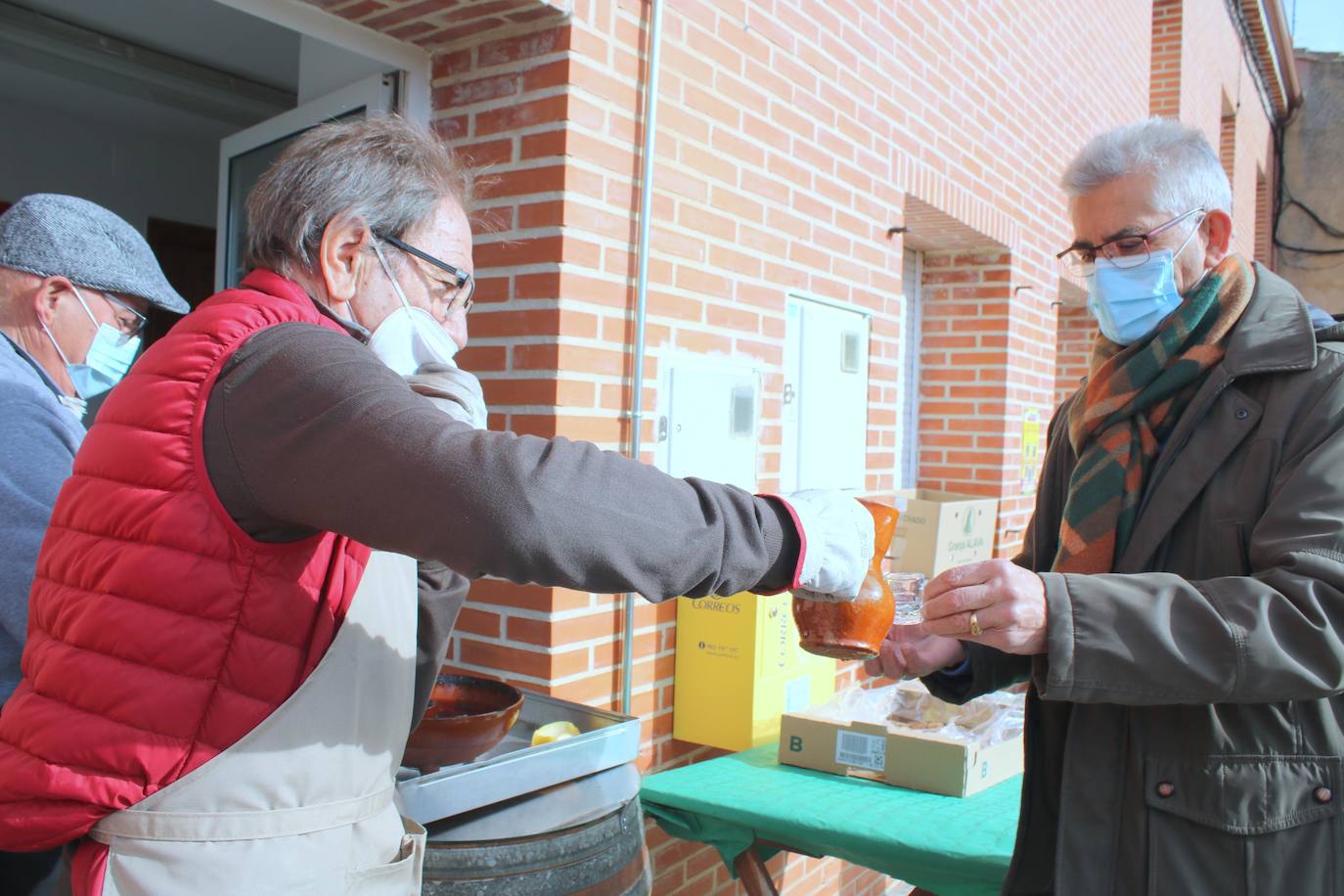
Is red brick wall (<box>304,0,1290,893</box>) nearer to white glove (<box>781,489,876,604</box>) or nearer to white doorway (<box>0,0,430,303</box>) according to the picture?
white doorway (<box>0,0,430,303</box>)

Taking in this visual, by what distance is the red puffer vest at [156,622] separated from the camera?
1.26m

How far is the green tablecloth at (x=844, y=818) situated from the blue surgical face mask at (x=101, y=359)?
1692 millimetres

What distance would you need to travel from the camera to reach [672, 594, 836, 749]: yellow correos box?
301cm

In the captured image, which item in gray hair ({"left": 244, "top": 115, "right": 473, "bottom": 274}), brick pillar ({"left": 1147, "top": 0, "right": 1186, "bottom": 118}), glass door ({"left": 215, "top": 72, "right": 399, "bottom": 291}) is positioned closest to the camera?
gray hair ({"left": 244, "top": 115, "right": 473, "bottom": 274})

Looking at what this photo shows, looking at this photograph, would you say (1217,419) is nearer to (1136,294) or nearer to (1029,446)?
(1136,294)

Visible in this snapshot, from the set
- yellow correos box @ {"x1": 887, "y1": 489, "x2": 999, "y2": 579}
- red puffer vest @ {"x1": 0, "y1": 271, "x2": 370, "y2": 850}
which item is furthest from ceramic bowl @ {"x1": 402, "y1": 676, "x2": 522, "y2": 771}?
yellow correos box @ {"x1": 887, "y1": 489, "x2": 999, "y2": 579}

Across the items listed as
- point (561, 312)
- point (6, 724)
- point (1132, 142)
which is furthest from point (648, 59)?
point (6, 724)

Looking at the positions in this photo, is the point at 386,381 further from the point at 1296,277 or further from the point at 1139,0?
the point at 1296,277

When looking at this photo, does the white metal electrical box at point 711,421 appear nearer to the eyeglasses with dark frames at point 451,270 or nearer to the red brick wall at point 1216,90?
the eyeglasses with dark frames at point 451,270

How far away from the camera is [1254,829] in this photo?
5.44 feet

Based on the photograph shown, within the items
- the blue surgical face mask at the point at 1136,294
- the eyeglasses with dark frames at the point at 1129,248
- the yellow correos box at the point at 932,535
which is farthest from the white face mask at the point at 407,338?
the yellow correos box at the point at 932,535

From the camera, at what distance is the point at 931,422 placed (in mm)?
5648

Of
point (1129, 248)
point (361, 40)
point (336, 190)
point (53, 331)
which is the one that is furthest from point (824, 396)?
point (336, 190)

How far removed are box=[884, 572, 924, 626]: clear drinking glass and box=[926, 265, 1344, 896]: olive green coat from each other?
27cm
